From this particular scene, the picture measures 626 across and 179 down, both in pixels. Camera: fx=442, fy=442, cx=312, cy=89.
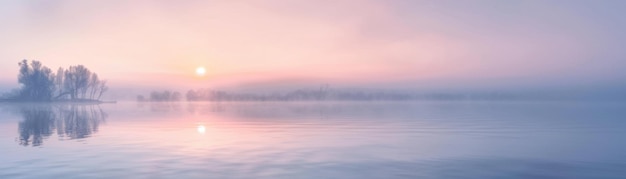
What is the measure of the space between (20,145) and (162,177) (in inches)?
704

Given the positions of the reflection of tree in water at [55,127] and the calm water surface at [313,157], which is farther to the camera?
the reflection of tree in water at [55,127]

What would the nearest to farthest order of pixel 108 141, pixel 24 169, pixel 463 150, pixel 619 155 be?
pixel 24 169 → pixel 619 155 → pixel 463 150 → pixel 108 141

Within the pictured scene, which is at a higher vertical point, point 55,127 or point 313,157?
point 55,127

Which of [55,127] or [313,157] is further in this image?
[55,127]

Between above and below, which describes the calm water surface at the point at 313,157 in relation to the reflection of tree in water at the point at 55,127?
below

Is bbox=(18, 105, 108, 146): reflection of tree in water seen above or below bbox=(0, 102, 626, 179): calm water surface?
above

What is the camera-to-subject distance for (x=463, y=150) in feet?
91.3

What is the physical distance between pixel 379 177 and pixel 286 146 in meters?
11.7

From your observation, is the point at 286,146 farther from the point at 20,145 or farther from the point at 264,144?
the point at 20,145

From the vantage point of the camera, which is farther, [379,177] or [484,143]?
[484,143]

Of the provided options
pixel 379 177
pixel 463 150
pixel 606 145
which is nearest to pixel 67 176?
pixel 379 177

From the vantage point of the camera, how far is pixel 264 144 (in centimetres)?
3119

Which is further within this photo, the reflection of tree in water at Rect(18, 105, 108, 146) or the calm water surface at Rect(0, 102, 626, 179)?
the reflection of tree in water at Rect(18, 105, 108, 146)

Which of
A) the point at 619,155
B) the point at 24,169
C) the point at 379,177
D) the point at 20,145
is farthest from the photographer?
the point at 20,145
